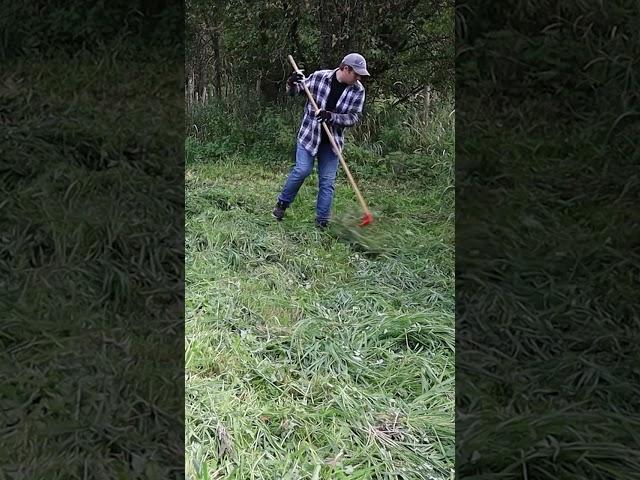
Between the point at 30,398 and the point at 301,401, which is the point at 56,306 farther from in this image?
the point at 301,401

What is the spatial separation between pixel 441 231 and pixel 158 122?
5.98 ft

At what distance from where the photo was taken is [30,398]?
216 centimetres

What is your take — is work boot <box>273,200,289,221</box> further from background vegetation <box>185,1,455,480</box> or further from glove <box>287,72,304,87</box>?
glove <box>287,72,304,87</box>

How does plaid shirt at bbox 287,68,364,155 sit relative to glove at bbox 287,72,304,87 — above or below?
below

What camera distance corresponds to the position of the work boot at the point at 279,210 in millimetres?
3889

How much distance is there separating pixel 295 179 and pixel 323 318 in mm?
1276

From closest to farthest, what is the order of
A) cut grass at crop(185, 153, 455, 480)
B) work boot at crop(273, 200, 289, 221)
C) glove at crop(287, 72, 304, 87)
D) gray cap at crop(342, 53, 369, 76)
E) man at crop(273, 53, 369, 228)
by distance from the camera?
cut grass at crop(185, 153, 455, 480) < gray cap at crop(342, 53, 369, 76) < man at crop(273, 53, 369, 228) < glove at crop(287, 72, 304, 87) < work boot at crop(273, 200, 289, 221)

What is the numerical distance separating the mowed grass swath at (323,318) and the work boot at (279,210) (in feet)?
0.16

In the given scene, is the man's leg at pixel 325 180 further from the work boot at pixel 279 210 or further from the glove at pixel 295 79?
the glove at pixel 295 79

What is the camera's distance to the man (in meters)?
3.39

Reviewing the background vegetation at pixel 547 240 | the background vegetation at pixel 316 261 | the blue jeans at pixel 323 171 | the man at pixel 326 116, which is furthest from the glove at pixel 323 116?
the background vegetation at pixel 547 240

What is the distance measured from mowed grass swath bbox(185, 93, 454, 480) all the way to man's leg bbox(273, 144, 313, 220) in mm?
93

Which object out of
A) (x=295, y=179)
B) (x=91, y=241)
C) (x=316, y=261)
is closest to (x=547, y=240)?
(x=316, y=261)

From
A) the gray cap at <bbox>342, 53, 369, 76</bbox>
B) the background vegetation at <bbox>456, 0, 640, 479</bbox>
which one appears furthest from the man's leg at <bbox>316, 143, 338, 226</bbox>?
the background vegetation at <bbox>456, 0, 640, 479</bbox>
